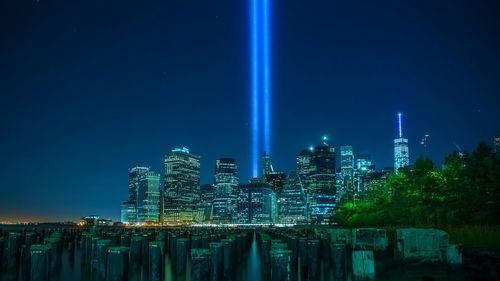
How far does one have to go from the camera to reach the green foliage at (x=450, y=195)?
39984mm

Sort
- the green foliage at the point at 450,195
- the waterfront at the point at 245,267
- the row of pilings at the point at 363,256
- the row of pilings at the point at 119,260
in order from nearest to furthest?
the row of pilings at the point at 119,260, the waterfront at the point at 245,267, the row of pilings at the point at 363,256, the green foliage at the point at 450,195

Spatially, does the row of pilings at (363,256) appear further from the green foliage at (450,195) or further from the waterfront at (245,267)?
the green foliage at (450,195)

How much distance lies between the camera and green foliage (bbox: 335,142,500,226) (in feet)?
131

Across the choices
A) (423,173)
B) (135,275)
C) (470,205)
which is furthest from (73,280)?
(423,173)

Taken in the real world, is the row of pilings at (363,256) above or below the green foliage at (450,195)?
below

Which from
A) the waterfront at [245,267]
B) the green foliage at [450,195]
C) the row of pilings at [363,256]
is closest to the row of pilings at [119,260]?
the waterfront at [245,267]

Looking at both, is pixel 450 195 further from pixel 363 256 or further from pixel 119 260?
pixel 119 260

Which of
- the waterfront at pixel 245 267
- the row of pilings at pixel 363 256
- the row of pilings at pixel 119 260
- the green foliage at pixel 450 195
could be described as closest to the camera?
the row of pilings at pixel 119 260

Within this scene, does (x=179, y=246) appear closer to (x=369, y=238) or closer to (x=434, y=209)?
(x=369, y=238)

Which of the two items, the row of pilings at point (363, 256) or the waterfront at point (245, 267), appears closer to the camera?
the waterfront at point (245, 267)

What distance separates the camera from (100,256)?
1950cm

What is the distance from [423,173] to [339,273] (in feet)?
155

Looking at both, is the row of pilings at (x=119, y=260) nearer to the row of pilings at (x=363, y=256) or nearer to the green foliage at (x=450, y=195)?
the row of pilings at (x=363, y=256)

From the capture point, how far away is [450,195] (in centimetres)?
4638
